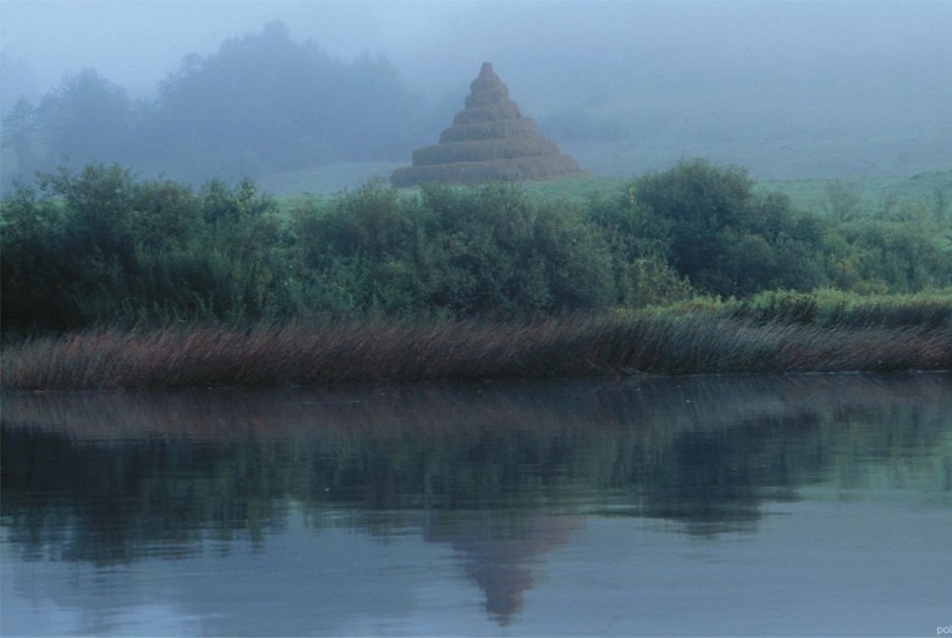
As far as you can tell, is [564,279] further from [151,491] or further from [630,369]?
[151,491]

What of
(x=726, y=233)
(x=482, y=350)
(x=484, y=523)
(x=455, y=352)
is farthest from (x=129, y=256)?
(x=484, y=523)

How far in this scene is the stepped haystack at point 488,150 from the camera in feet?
278

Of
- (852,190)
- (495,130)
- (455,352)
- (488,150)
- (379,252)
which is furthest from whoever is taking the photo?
(495,130)

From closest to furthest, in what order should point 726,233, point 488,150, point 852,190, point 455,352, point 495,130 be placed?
1. point 455,352
2. point 726,233
3. point 852,190
4. point 488,150
5. point 495,130

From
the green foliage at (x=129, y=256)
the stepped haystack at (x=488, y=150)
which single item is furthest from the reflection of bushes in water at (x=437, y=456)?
the stepped haystack at (x=488, y=150)

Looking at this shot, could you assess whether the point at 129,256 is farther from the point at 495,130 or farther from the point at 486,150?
the point at 495,130

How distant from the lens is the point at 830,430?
51.2 ft

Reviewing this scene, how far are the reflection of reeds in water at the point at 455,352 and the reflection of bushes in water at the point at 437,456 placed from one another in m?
1.98

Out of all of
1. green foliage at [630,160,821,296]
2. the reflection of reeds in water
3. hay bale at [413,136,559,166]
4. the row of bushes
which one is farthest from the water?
hay bale at [413,136,559,166]

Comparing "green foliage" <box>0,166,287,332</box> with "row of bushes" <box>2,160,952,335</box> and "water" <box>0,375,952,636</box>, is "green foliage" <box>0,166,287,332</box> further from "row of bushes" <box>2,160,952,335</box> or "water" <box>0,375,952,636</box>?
"water" <box>0,375,952,636</box>

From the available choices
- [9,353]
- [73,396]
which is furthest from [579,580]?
[9,353]

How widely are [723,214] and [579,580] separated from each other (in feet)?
107

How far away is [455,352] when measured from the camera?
2406 centimetres

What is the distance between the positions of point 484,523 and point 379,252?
2315 cm
